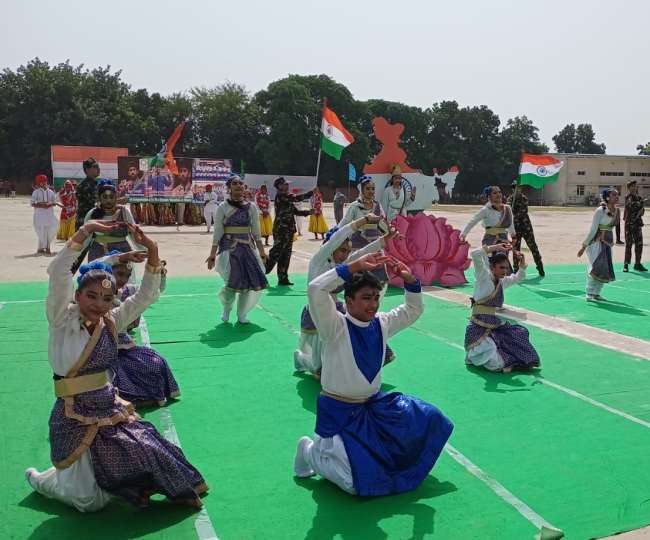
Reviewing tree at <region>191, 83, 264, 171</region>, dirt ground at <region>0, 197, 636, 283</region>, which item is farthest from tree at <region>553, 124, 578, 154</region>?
dirt ground at <region>0, 197, 636, 283</region>

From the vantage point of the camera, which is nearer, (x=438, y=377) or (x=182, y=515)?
(x=182, y=515)

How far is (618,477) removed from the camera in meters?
3.99

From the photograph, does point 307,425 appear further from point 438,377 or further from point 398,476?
point 438,377

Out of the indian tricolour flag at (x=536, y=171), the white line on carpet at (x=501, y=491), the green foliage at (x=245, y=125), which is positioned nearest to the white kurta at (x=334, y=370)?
the white line on carpet at (x=501, y=491)

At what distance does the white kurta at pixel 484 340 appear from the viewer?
630 cm

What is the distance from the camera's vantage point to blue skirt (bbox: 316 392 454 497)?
373 cm

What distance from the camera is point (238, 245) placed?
8141 millimetres

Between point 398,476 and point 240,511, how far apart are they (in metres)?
0.94

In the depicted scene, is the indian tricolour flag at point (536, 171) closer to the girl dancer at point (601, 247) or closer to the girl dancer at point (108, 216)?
the girl dancer at point (601, 247)

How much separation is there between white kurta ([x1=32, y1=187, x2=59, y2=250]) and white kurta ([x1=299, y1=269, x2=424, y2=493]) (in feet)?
44.7

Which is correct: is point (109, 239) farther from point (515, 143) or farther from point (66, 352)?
point (515, 143)

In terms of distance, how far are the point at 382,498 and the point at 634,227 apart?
12498mm

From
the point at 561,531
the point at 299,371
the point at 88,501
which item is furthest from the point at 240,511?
the point at 299,371

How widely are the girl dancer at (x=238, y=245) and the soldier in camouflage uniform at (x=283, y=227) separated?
336 cm
